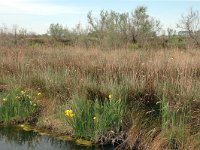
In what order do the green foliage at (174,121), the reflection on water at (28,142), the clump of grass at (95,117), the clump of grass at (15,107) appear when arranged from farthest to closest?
the clump of grass at (15,107) < the reflection on water at (28,142) < the clump of grass at (95,117) < the green foliage at (174,121)

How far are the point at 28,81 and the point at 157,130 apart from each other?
4.62 meters

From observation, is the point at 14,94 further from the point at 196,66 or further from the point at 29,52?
the point at 29,52

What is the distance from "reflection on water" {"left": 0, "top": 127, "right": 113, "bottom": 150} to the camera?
7.15 meters

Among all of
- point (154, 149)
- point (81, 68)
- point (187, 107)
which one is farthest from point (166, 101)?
point (81, 68)

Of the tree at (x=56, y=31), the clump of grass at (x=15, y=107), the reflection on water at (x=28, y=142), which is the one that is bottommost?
the reflection on water at (x=28, y=142)

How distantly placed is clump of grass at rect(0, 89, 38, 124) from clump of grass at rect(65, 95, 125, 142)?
1.52m

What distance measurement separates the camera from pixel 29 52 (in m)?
15.2

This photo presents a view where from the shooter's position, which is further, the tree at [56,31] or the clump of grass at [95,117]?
the tree at [56,31]

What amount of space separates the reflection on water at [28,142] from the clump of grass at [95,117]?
1.02ft

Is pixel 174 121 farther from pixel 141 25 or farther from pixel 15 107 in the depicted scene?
pixel 141 25

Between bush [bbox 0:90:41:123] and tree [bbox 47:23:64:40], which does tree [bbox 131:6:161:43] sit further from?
bush [bbox 0:90:41:123]

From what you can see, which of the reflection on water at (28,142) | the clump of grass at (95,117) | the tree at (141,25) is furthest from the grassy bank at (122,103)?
the tree at (141,25)

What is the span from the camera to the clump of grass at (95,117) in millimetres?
6914

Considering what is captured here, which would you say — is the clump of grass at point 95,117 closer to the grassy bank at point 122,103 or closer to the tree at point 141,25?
the grassy bank at point 122,103
